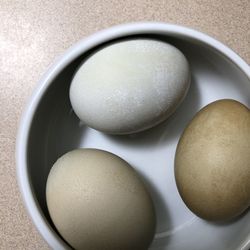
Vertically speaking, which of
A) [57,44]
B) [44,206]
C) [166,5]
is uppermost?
[166,5]

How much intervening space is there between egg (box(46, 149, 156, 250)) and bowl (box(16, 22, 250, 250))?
0.04m

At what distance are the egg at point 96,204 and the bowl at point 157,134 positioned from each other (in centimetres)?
4

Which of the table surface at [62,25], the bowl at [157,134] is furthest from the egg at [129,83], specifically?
the table surface at [62,25]

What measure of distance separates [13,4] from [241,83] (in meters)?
0.42

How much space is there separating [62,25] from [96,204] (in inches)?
13.6

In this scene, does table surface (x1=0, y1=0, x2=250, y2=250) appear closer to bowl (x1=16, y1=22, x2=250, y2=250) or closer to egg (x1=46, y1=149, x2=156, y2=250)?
bowl (x1=16, y1=22, x2=250, y2=250)

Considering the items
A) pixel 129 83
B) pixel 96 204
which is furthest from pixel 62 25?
pixel 96 204

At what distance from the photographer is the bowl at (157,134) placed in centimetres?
71

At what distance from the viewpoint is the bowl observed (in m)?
0.71

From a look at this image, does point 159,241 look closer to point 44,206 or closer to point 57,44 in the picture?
point 44,206

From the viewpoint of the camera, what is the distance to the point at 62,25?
2.74 feet

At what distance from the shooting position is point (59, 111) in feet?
2.60

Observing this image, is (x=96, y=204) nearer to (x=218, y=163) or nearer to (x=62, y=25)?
(x=218, y=163)

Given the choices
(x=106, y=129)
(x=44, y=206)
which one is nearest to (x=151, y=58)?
(x=106, y=129)
